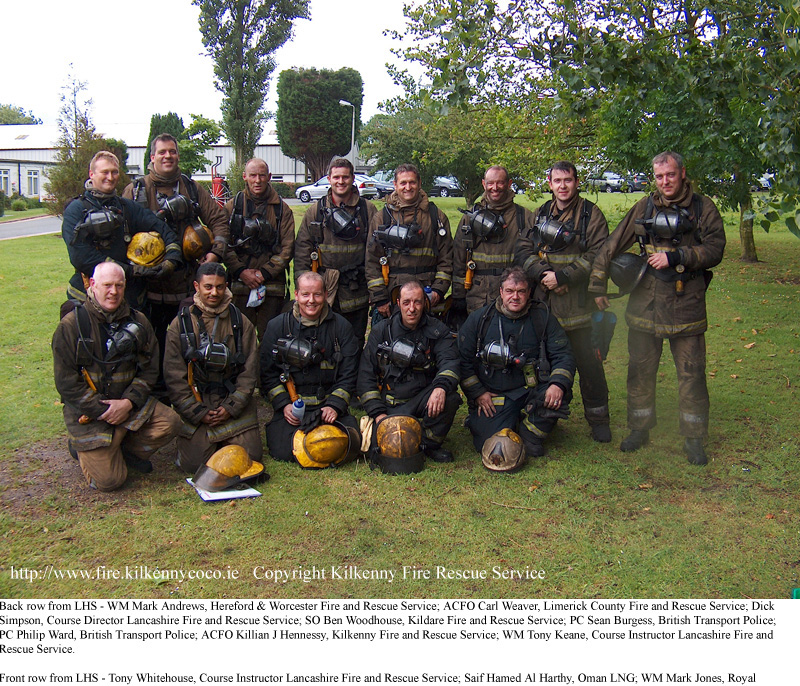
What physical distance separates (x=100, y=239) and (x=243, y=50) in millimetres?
28030

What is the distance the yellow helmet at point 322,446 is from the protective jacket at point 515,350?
112cm

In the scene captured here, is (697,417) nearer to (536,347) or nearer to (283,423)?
(536,347)

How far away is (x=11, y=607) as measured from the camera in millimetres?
3799

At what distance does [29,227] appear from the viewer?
24.4 meters

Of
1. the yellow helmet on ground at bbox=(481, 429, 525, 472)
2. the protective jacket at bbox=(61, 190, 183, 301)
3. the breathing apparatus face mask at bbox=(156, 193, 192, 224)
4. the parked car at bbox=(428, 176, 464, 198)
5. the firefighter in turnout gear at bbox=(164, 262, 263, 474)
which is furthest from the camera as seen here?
the parked car at bbox=(428, 176, 464, 198)

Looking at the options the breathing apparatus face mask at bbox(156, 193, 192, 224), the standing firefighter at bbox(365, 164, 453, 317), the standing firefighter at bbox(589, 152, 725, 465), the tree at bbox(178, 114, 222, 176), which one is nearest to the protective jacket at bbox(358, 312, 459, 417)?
the standing firefighter at bbox(365, 164, 453, 317)

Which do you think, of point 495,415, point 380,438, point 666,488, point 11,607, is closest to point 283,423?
point 380,438

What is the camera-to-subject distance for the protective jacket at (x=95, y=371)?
16.6ft

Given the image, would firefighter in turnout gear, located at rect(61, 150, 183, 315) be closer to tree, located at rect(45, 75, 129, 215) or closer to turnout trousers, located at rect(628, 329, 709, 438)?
turnout trousers, located at rect(628, 329, 709, 438)

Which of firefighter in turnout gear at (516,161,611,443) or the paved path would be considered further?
the paved path

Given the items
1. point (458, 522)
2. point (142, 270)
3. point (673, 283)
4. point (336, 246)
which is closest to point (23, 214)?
point (336, 246)

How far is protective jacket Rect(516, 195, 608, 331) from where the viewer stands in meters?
6.08

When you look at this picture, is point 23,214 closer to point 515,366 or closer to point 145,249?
point 145,249

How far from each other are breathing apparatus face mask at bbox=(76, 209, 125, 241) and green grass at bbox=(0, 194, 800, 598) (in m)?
1.79
